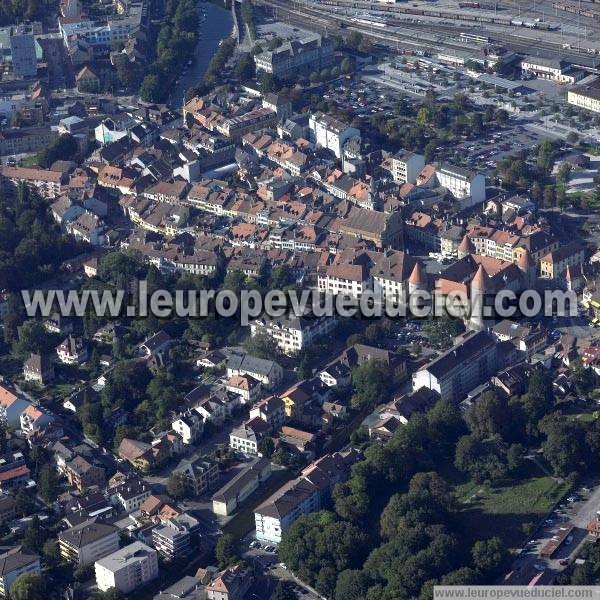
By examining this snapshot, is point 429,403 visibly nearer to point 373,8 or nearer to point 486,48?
point 486,48

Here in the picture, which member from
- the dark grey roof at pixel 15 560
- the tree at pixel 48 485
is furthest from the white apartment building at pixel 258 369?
the dark grey roof at pixel 15 560

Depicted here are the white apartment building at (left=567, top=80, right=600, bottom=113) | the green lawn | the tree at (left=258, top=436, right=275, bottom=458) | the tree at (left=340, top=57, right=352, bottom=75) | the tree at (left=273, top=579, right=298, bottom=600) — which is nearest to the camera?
the tree at (left=273, top=579, right=298, bottom=600)

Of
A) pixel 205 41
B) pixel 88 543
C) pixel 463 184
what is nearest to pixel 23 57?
pixel 205 41

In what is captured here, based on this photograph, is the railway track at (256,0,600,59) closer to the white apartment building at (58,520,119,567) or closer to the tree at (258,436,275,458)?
the tree at (258,436,275,458)

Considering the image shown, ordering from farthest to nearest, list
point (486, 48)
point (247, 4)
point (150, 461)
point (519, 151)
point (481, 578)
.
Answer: point (247, 4)
point (486, 48)
point (519, 151)
point (150, 461)
point (481, 578)

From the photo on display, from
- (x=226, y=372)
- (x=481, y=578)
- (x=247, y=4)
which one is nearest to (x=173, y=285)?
(x=226, y=372)

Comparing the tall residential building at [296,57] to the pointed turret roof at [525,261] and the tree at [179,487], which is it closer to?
the pointed turret roof at [525,261]

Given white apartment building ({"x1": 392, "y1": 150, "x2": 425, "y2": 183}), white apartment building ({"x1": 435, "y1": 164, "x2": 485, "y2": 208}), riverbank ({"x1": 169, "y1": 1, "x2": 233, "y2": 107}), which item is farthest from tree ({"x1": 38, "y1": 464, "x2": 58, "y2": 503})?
riverbank ({"x1": 169, "y1": 1, "x2": 233, "y2": 107})
